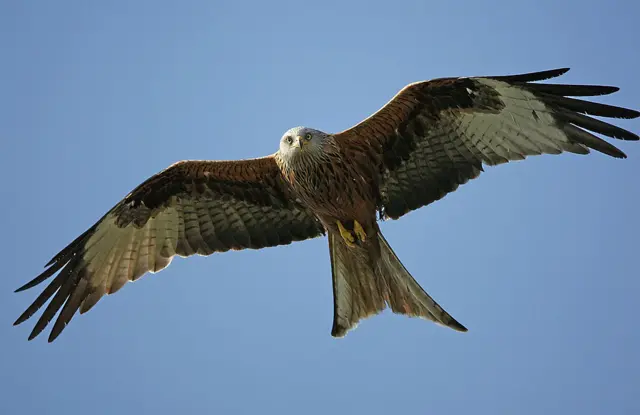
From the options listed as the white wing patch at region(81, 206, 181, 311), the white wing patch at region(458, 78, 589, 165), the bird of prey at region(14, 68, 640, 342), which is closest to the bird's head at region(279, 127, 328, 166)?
the bird of prey at region(14, 68, 640, 342)

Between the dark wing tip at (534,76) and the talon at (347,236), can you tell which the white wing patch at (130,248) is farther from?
the dark wing tip at (534,76)

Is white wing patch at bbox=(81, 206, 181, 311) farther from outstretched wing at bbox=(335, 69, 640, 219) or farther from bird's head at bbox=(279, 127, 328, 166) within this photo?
outstretched wing at bbox=(335, 69, 640, 219)

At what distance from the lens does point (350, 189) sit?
978 cm

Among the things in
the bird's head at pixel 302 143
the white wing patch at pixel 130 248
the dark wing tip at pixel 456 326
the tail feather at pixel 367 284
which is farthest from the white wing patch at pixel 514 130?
the white wing patch at pixel 130 248

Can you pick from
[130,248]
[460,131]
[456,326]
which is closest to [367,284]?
[456,326]

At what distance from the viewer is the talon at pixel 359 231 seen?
32.4ft

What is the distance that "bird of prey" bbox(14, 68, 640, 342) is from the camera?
9430mm

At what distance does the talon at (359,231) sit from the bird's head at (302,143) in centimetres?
97

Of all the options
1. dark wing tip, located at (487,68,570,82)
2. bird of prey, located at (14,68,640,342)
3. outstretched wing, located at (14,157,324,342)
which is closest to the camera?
dark wing tip, located at (487,68,570,82)

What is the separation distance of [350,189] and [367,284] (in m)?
1.10

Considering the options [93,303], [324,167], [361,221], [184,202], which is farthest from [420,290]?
[93,303]

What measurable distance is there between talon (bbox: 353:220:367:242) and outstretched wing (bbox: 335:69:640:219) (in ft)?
1.60

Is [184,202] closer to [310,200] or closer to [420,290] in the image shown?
[310,200]

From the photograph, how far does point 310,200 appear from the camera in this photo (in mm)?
9750
